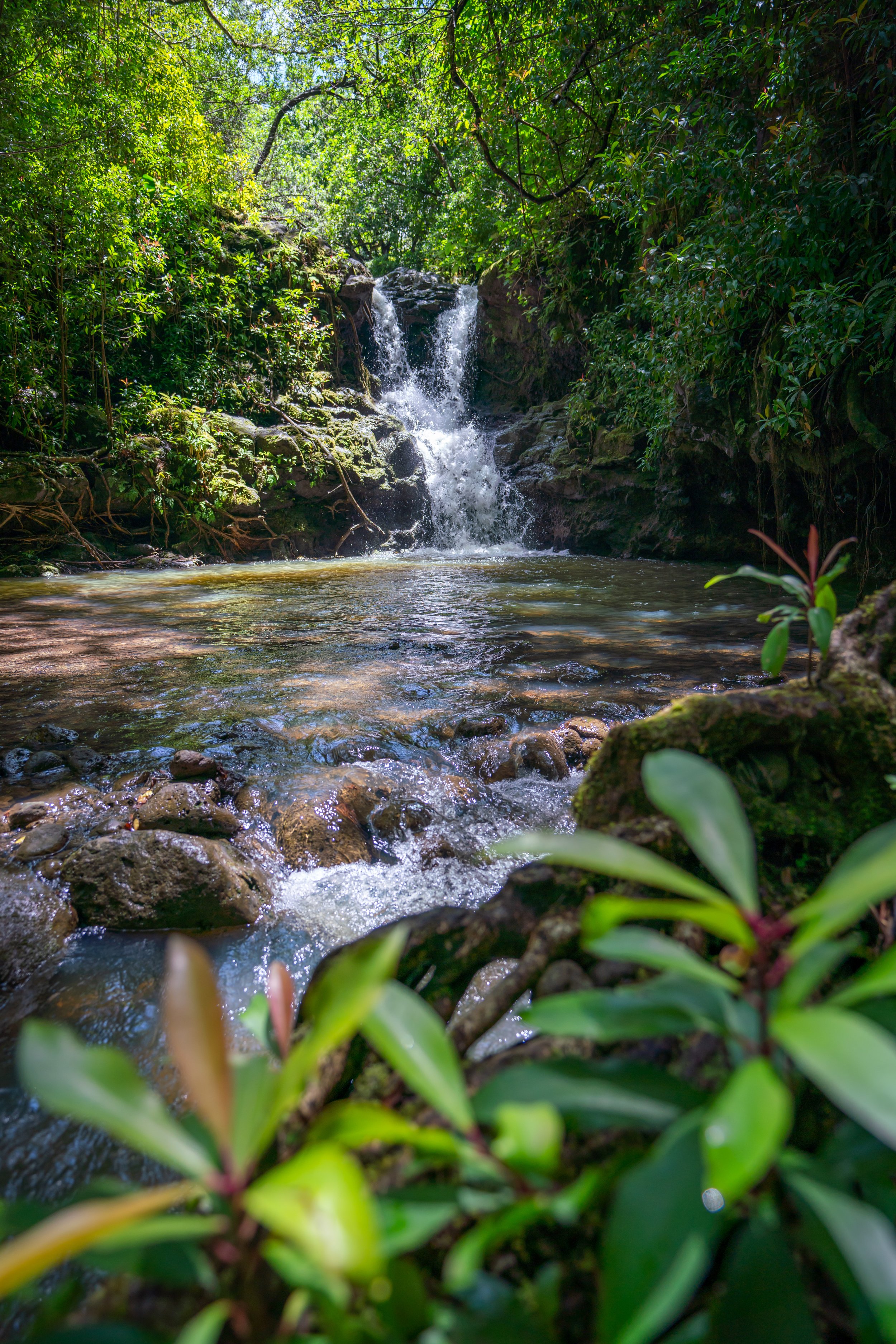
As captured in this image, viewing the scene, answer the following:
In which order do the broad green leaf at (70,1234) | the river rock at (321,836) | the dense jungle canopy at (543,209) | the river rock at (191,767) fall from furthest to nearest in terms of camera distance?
the dense jungle canopy at (543,209), the river rock at (191,767), the river rock at (321,836), the broad green leaf at (70,1234)


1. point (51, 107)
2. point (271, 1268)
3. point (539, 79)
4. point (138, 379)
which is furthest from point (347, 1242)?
point (138, 379)

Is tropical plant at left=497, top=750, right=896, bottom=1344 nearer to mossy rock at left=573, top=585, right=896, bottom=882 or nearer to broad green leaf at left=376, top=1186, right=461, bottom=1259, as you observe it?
broad green leaf at left=376, top=1186, right=461, bottom=1259

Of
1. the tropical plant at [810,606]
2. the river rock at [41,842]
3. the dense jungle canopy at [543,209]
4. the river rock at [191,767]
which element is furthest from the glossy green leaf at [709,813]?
the dense jungle canopy at [543,209]

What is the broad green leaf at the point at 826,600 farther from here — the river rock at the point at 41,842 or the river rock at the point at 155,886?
the river rock at the point at 41,842

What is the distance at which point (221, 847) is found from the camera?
2.42m

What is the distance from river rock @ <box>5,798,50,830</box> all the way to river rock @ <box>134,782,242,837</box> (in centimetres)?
40

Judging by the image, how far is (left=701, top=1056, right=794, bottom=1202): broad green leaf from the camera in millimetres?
368

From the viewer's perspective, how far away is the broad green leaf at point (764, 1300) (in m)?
0.44

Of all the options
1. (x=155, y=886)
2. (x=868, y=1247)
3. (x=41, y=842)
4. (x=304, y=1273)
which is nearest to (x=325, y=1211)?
(x=304, y=1273)

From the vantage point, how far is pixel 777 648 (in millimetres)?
1481

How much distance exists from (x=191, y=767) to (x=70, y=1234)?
284 centimetres

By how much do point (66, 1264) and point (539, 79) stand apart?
10868 millimetres

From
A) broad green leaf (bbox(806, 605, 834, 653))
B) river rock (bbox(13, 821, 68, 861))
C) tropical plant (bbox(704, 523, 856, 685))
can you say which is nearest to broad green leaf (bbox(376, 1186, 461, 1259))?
tropical plant (bbox(704, 523, 856, 685))

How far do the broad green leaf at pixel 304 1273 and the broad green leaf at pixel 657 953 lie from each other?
0.25m
